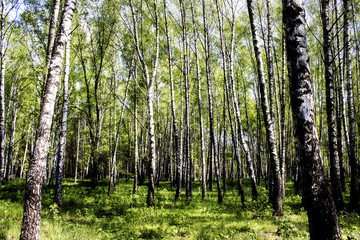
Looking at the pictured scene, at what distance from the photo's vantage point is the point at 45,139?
3.99m

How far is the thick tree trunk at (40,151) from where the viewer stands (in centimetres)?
357

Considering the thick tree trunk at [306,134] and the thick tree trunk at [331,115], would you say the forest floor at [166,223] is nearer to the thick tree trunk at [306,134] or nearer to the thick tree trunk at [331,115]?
the thick tree trunk at [331,115]

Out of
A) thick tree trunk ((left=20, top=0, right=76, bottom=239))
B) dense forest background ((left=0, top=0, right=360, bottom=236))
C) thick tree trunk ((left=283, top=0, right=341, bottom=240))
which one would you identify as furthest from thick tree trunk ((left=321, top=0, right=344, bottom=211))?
thick tree trunk ((left=20, top=0, right=76, bottom=239))

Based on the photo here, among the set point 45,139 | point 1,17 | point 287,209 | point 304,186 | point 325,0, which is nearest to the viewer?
point 304,186

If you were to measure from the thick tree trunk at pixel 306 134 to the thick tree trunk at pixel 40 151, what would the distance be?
440 cm

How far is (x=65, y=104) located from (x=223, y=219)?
800cm

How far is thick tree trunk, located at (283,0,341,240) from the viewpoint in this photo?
266 centimetres

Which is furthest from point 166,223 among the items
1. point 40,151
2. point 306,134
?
point 306,134

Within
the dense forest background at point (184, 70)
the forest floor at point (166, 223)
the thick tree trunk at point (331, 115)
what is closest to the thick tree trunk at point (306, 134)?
the dense forest background at point (184, 70)

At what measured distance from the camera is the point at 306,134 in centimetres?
287

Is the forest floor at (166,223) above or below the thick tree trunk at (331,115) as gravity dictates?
below

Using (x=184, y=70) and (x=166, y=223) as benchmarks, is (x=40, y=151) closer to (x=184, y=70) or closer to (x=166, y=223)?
(x=166, y=223)

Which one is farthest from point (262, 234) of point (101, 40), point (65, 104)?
point (101, 40)

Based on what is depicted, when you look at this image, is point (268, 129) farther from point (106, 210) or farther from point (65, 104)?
point (65, 104)
